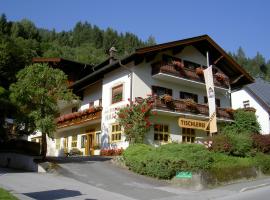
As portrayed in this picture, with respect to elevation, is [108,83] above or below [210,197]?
above

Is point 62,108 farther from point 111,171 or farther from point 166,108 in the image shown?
point 111,171

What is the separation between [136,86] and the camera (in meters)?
27.5

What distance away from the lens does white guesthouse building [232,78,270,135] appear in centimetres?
3781

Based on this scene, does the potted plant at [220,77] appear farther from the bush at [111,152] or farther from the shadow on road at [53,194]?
the shadow on road at [53,194]

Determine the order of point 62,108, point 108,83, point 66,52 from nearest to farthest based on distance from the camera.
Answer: point 108,83 < point 62,108 < point 66,52

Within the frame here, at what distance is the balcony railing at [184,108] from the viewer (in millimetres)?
27067

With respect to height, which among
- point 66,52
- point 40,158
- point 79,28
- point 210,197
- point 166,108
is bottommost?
point 210,197

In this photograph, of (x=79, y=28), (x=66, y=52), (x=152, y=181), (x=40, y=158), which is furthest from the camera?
(x=79, y=28)

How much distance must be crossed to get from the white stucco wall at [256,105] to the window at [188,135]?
859cm

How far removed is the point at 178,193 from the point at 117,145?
1202 centimetres

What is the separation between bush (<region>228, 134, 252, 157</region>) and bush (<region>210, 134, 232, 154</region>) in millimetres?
347

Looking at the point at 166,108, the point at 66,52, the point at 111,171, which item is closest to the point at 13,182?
the point at 111,171

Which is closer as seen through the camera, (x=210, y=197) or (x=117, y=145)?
(x=210, y=197)

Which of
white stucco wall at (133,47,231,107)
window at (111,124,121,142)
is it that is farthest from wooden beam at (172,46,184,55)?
window at (111,124,121,142)
